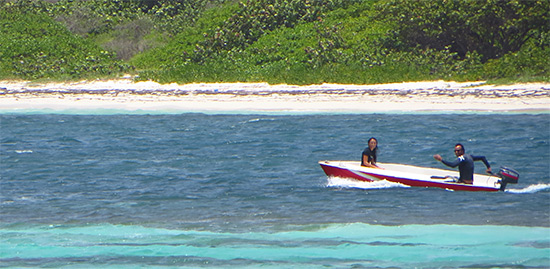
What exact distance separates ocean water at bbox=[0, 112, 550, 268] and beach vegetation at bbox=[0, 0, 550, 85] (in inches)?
196

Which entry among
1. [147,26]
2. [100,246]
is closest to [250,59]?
[147,26]

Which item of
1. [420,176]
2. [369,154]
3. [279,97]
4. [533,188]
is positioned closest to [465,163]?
[420,176]

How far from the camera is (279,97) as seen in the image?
27.7 meters

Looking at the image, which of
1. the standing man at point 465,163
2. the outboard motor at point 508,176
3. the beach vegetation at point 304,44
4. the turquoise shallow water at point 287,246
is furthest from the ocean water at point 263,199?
the beach vegetation at point 304,44

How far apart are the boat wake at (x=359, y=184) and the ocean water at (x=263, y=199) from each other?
0.03 meters

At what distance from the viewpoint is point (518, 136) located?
21.4m

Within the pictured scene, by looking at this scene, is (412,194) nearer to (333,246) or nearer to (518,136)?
(333,246)

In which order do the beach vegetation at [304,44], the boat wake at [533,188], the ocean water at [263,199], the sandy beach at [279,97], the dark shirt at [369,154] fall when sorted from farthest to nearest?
the beach vegetation at [304,44], the sandy beach at [279,97], the dark shirt at [369,154], the boat wake at [533,188], the ocean water at [263,199]

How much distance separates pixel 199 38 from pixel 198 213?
22938 millimetres

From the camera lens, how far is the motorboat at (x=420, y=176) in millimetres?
14367

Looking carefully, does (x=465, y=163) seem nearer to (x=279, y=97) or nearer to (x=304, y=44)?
(x=279, y=97)

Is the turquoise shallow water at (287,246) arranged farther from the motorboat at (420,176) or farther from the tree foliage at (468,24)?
the tree foliage at (468,24)

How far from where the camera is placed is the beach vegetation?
95.4ft

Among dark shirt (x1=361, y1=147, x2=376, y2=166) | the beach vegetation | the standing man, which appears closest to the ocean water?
the standing man
